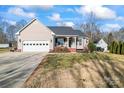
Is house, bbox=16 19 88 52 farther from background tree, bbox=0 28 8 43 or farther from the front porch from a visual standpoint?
background tree, bbox=0 28 8 43

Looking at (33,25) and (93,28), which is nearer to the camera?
(33,25)

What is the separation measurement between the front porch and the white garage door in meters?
2.48

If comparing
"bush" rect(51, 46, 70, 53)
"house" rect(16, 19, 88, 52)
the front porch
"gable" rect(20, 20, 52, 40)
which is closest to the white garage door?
"house" rect(16, 19, 88, 52)

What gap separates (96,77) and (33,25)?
32010mm

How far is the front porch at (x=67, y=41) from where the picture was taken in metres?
49.5

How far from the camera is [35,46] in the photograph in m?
47.4

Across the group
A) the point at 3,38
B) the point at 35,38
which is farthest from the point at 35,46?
the point at 3,38

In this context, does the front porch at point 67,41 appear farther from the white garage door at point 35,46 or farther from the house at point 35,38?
the white garage door at point 35,46

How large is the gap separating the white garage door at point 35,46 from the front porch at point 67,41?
2481mm

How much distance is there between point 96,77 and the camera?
1630cm

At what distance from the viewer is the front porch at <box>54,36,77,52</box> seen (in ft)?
162
